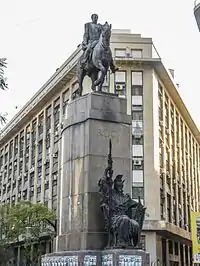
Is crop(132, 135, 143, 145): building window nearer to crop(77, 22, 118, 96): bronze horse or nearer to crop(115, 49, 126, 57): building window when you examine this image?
crop(115, 49, 126, 57): building window

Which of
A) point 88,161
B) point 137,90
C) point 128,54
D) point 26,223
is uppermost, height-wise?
point 128,54

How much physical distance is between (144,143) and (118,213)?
38.1 meters

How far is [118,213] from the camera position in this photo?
14.1 meters

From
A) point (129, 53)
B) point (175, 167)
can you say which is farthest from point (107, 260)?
point (175, 167)


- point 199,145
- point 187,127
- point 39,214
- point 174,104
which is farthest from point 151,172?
point 199,145

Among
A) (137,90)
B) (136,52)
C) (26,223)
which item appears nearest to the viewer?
(26,223)

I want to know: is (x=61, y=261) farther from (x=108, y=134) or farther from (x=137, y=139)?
(x=137, y=139)

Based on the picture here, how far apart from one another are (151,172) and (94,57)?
3569 cm

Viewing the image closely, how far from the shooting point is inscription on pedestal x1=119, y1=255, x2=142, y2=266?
1339 cm

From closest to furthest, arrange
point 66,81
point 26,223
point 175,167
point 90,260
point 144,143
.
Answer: point 90,260
point 26,223
point 144,143
point 66,81
point 175,167

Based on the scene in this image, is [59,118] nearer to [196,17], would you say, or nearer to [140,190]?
[140,190]

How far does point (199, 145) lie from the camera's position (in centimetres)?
8456

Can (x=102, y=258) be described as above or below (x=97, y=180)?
below

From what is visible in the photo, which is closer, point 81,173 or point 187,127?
point 81,173
